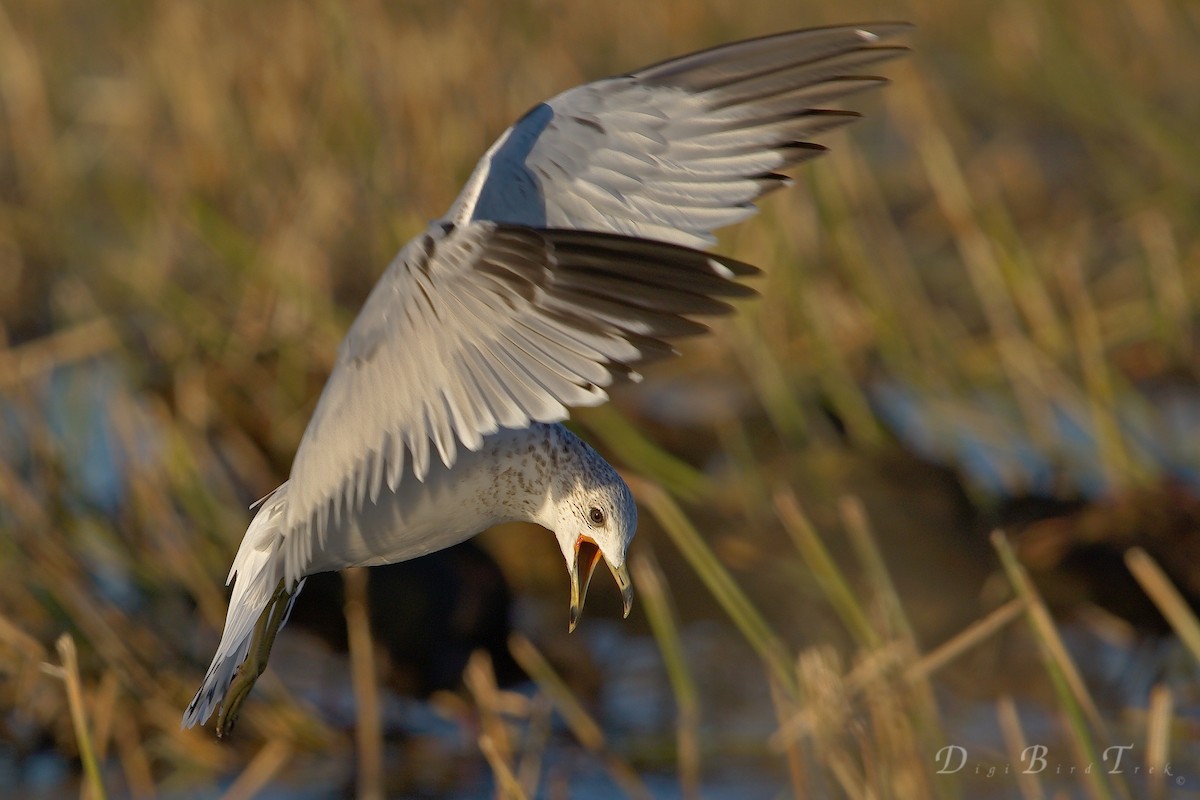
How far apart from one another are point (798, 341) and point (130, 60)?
156 inches

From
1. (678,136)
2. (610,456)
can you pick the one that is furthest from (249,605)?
(610,456)

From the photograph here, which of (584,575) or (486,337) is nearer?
(486,337)

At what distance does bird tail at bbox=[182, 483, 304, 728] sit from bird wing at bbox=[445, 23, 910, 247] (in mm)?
684

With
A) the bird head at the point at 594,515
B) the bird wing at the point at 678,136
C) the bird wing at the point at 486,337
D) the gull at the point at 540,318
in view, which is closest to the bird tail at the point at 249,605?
the gull at the point at 540,318

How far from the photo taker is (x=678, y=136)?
3238 millimetres

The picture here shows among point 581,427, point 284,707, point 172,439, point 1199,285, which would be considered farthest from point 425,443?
point 1199,285

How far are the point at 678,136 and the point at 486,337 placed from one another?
871 millimetres

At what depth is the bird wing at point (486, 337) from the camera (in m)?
2.40

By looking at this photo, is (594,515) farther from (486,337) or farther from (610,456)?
(610,456)

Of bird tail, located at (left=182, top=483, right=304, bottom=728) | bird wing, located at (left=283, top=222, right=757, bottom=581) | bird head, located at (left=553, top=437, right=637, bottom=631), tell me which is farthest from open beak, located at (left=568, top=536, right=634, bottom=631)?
bird tail, located at (left=182, top=483, right=304, bottom=728)

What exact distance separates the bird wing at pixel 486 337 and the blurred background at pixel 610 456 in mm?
830

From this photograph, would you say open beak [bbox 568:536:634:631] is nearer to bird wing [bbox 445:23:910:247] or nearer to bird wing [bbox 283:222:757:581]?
bird wing [bbox 283:222:757:581]

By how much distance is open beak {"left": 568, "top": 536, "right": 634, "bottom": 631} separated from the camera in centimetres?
288

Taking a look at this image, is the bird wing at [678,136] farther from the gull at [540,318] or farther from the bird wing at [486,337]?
the bird wing at [486,337]
